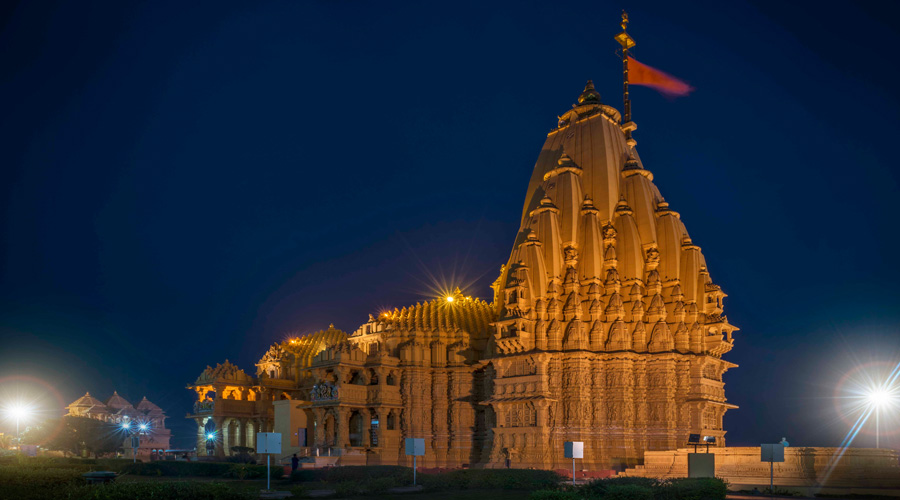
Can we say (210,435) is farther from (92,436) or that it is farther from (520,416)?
(520,416)

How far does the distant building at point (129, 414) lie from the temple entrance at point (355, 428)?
87.8ft

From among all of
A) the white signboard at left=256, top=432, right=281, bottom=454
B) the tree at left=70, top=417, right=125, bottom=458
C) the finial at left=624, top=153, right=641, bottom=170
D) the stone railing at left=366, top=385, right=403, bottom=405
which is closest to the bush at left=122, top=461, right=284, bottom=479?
the stone railing at left=366, top=385, right=403, bottom=405

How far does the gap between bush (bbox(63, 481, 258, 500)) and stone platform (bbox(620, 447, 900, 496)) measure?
22363 mm

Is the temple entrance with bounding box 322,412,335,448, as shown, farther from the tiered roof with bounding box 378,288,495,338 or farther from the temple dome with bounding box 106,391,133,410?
the temple dome with bounding box 106,391,133,410

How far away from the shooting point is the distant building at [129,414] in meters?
77.4

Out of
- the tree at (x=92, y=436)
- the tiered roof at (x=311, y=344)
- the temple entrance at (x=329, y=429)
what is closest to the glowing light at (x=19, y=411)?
the tree at (x=92, y=436)

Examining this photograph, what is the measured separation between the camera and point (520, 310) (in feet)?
155

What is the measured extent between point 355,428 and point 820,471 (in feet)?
99.1

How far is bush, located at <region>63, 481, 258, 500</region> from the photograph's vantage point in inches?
892

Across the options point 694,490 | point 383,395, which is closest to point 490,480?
point 694,490

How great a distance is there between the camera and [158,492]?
23.5 meters

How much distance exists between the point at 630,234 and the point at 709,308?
7.37 m

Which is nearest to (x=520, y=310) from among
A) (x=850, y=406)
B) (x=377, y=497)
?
(x=377, y=497)

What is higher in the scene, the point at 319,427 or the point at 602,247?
the point at 602,247
